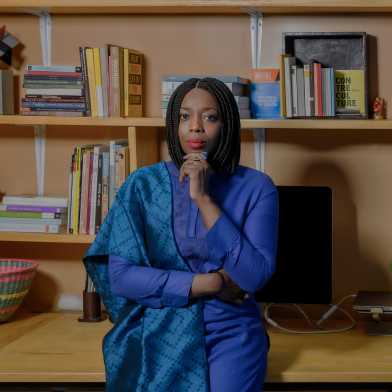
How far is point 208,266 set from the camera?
212 centimetres

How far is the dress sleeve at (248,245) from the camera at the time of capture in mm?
1987

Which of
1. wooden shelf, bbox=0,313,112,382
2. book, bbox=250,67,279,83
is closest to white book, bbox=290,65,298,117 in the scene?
book, bbox=250,67,279,83

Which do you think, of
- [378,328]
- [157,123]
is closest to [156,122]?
[157,123]

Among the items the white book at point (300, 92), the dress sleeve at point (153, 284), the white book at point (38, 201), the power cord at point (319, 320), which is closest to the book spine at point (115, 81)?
the white book at point (38, 201)

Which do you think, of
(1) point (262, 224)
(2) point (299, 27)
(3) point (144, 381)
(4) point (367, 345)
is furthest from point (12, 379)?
(2) point (299, 27)

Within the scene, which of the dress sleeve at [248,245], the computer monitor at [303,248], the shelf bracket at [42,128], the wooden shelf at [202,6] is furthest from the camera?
the shelf bracket at [42,128]

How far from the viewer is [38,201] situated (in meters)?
2.70

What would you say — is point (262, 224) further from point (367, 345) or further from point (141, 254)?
point (367, 345)

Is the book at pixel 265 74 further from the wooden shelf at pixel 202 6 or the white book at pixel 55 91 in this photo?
the white book at pixel 55 91

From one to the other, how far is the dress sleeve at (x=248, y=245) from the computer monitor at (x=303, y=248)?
0.49m

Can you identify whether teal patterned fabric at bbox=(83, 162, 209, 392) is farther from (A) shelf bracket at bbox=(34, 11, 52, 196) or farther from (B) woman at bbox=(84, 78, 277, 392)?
(A) shelf bracket at bbox=(34, 11, 52, 196)

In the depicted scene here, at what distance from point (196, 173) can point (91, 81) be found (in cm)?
72

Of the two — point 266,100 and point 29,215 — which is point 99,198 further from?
point 266,100

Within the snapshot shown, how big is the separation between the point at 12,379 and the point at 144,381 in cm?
38
